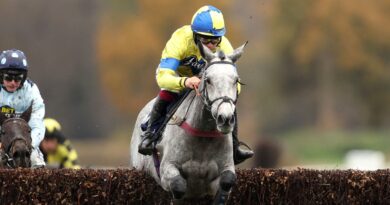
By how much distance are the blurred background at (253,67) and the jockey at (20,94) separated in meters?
41.0

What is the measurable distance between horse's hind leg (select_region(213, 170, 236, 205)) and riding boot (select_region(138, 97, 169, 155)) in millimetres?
1070

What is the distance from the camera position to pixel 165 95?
11.1 metres

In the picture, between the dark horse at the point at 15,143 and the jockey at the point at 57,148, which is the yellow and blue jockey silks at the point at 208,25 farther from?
the jockey at the point at 57,148

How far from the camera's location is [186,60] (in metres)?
11.0

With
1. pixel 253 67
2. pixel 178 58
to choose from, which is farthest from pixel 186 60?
pixel 253 67

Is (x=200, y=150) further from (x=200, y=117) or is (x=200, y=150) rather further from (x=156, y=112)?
(x=156, y=112)

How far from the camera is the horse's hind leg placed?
403 inches

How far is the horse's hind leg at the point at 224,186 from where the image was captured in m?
10.2

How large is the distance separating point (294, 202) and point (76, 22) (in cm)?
4840

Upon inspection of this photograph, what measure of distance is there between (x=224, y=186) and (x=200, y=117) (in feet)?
2.27

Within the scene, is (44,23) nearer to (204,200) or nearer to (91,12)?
(91,12)

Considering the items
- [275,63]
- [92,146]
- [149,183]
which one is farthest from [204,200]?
[275,63]

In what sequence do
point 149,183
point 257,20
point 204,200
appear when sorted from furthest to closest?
point 257,20, point 149,183, point 204,200

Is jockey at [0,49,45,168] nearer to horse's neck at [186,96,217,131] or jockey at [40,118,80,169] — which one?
horse's neck at [186,96,217,131]
